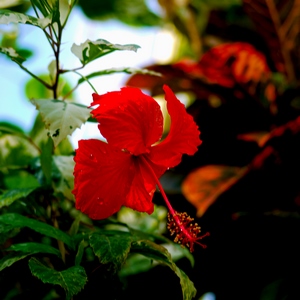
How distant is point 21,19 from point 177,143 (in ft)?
0.87

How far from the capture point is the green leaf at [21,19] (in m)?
0.50

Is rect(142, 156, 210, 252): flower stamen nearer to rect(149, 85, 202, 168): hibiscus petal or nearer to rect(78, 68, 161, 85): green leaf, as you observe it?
rect(149, 85, 202, 168): hibiscus petal

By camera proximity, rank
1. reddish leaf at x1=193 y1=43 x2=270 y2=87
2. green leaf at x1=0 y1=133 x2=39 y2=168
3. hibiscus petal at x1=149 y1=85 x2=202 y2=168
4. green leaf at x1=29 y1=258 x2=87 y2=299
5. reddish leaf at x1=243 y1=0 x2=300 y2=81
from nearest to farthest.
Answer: green leaf at x1=29 y1=258 x2=87 y2=299 < hibiscus petal at x1=149 y1=85 x2=202 y2=168 < green leaf at x1=0 y1=133 x2=39 y2=168 < reddish leaf at x1=193 y1=43 x2=270 y2=87 < reddish leaf at x1=243 y1=0 x2=300 y2=81

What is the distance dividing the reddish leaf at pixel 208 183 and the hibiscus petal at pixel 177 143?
0.34 m

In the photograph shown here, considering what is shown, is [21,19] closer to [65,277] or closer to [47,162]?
[47,162]

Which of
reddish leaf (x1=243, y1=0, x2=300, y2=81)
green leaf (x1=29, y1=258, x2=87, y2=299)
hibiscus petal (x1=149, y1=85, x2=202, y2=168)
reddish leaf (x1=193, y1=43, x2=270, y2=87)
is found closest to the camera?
green leaf (x1=29, y1=258, x2=87, y2=299)

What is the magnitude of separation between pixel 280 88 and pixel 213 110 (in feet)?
0.71

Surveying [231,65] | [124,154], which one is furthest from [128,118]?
[231,65]

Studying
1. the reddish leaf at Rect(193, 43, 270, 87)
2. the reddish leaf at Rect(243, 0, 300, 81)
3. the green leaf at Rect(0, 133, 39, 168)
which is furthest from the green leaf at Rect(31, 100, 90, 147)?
the reddish leaf at Rect(243, 0, 300, 81)

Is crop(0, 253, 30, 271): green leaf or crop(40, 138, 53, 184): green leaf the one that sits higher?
crop(40, 138, 53, 184): green leaf

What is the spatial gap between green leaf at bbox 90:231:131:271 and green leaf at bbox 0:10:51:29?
288 millimetres

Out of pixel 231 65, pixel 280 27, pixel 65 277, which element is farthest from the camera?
pixel 280 27

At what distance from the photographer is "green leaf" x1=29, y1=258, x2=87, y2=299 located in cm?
46

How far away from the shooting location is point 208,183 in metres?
0.94
